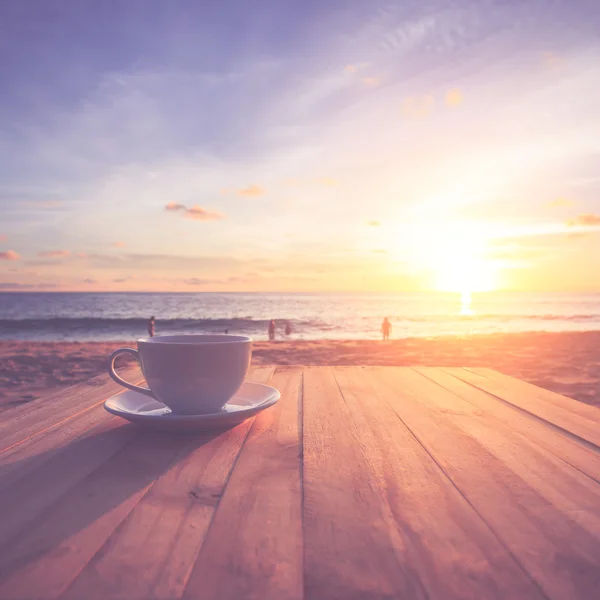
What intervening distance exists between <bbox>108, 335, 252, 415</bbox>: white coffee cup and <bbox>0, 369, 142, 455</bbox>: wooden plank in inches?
11.0

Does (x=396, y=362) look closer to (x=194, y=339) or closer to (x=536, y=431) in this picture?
(x=536, y=431)

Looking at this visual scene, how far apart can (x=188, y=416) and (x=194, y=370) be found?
3.8 inches

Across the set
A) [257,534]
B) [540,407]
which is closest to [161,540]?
[257,534]

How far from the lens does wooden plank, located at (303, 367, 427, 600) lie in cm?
49

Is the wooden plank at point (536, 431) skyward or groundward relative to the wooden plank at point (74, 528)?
skyward

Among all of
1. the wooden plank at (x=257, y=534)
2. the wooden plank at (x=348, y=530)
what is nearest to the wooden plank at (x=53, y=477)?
the wooden plank at (x=257, y=534)

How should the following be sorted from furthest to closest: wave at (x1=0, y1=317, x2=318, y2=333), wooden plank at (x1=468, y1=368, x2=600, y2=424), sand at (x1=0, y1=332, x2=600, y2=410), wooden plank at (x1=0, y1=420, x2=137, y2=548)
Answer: wave at (x1=0, y1=317, x2=318, y2=333)
sand at (x1=0, y1=332, x2=600, y2=410)
wooden plank at (x1=468, y1=368, x2=600, y2=424)
wooden plank at (x1=0, y1=420, x2=137, y2=548)

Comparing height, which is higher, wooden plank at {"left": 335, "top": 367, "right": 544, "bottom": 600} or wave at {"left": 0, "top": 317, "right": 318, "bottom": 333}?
wooden plank at {"left": 335, "top": 367, "right": 544, "bottom": 600}

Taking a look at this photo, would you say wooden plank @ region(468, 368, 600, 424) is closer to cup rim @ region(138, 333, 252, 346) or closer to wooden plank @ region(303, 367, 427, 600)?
wooden plank @ region(303, 367, 427, 600)

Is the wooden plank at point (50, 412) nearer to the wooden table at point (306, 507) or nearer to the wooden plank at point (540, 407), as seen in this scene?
the wooden table at point (306, 507)

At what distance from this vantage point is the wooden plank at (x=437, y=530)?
488 mm

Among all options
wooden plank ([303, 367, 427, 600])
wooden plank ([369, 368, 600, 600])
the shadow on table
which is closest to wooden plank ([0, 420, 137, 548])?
the shadow on table

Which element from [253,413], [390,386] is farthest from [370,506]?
[390,386]

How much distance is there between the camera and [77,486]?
0.73m
